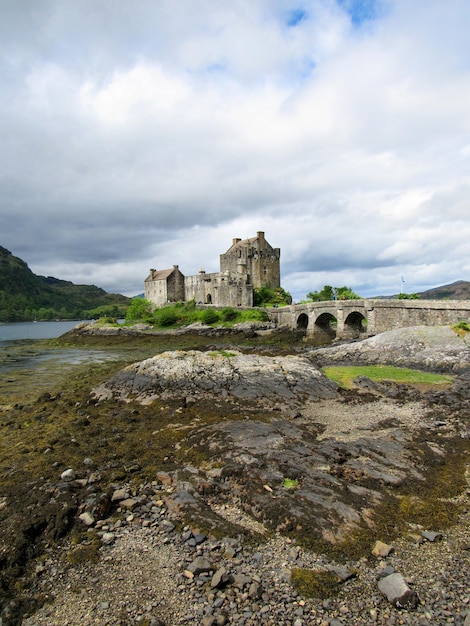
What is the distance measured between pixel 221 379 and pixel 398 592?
13682 mm

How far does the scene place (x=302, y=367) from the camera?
784 inches

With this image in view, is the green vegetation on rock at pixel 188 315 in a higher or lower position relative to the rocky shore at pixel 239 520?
higher

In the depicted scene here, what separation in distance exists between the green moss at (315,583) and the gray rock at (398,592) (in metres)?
0.69

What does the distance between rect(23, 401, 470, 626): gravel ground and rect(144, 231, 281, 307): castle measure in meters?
58.2

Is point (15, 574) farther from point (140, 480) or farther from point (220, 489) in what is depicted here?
point (220, 489)

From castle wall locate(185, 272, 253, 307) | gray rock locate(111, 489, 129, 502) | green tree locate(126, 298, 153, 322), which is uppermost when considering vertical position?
castle wall locate(185, 272, 253, 307)

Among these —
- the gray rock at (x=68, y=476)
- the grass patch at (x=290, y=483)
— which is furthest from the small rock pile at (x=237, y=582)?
the gray rock at (x=68, y=476)

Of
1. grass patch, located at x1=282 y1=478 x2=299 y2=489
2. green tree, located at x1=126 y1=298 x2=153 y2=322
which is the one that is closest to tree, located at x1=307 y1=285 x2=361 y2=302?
green tree, located at x1=126 y1=298 x2=153 y2=322

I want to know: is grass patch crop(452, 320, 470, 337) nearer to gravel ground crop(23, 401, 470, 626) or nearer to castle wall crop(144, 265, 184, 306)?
gravel ground crop(23, 401, 470, 626)

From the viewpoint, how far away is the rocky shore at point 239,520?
17.9 ft

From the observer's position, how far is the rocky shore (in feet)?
17.9

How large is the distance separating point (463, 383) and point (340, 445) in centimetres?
1194

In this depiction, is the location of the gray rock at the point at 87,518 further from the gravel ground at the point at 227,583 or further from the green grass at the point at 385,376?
the green grass at the point at 385,376

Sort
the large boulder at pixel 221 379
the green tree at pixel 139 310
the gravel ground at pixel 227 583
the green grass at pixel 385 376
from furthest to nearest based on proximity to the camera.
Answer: the green tree at pixel 139 310 < the green grass at pixel 385 376 < the large boulder at pixel 221 379 < the gravel ground at pixel 227 583
